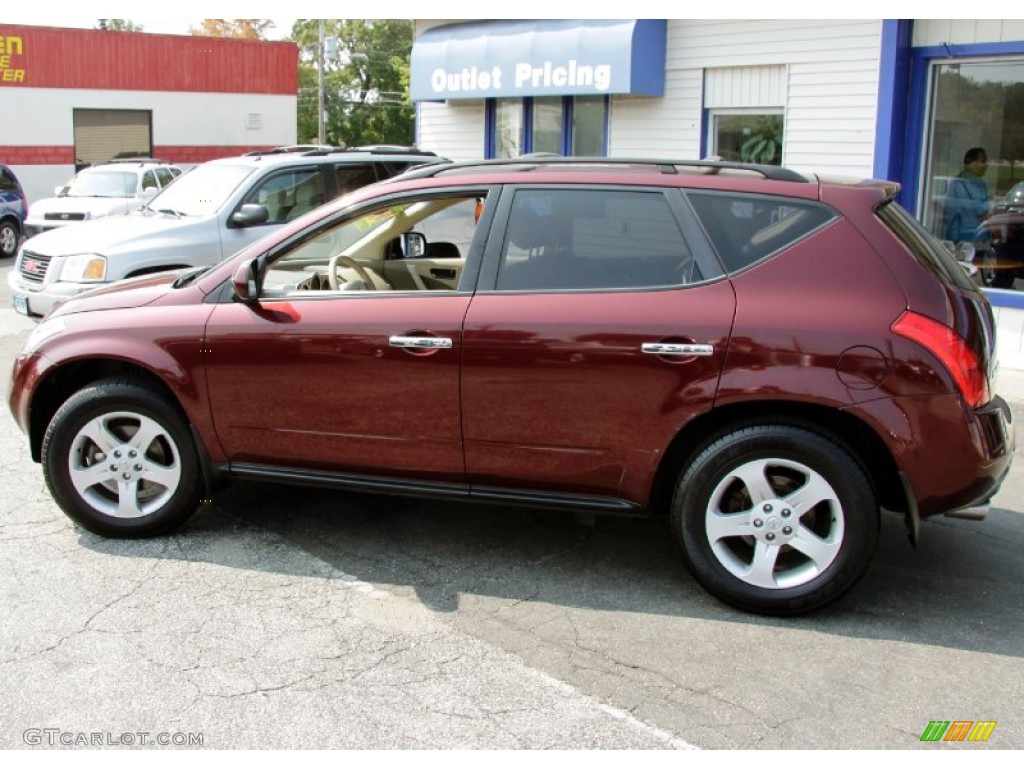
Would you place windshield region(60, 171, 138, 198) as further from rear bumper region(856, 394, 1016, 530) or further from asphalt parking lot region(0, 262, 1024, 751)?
Result: rear bumper region(856, 394, 1016, 530)

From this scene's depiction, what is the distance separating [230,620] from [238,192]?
237 inches

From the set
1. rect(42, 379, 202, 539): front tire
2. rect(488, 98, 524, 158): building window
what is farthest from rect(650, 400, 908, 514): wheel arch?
rect(488, 98, 524, 158): building window

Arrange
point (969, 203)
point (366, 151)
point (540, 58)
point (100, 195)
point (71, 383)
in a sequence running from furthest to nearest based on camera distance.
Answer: point (100, 195) → point (540, 58) → point (366, 151) → point (969, 203) → point (71, 383)

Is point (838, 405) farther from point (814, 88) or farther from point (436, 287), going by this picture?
point (814, 88)

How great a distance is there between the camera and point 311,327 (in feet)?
15.1

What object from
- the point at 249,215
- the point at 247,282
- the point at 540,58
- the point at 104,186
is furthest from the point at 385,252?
the point at 104,186

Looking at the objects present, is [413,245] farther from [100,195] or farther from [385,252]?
[100,195]

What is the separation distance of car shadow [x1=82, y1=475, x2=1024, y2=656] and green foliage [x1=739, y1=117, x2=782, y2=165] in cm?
662

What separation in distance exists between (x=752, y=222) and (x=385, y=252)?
6.38 feet

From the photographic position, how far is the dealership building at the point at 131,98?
2659 cm

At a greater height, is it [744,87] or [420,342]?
[744,87]

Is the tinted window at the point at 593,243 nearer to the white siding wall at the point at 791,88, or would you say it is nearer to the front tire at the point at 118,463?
the front tire at the point at 118,463

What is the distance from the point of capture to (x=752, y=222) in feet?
14.0

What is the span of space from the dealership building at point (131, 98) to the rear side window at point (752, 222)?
86.0 feet
